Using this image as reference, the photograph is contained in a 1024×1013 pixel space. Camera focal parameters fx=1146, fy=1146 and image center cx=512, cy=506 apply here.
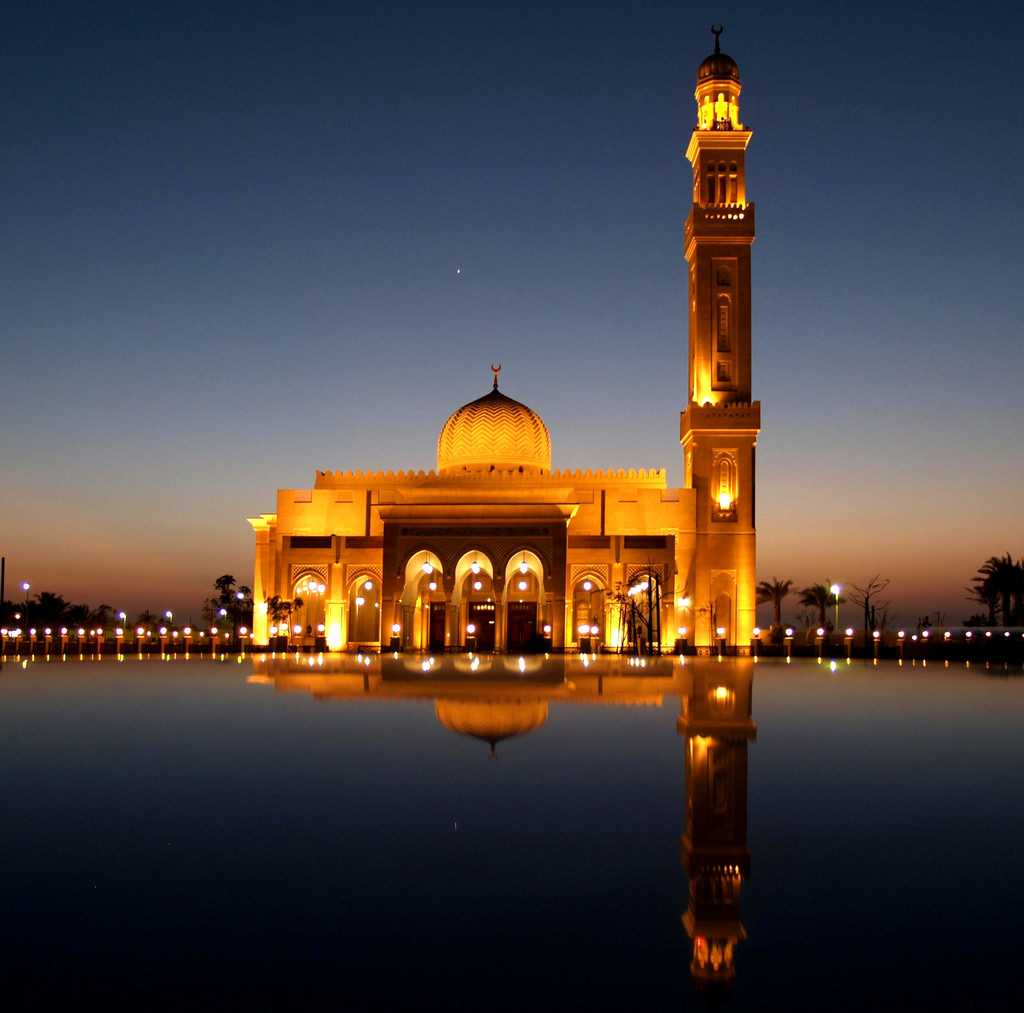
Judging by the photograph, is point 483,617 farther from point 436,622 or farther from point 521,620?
point 436,622

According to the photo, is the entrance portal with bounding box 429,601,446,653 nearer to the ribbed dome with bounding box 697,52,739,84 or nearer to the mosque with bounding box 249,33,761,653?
the mosque with bounding box 249,33,761,653

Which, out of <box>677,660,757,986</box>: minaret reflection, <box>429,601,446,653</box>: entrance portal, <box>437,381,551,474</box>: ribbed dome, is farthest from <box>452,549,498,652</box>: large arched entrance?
<box>677,660,757,986</box>: minaret reflection

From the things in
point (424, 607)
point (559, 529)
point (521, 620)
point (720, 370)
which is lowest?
point (521, 620)

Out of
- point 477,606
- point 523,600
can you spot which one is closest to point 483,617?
point 477,606

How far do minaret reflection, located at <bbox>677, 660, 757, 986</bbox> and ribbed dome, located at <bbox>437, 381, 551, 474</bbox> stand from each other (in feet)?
91.2

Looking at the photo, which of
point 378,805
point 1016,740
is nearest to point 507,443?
point 1016,740

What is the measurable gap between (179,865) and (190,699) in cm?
870

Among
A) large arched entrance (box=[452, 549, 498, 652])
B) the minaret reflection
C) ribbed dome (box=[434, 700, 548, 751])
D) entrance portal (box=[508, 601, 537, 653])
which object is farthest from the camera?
large arched entrance (box=[452, 549, 498, 652])

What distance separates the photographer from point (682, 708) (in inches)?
452

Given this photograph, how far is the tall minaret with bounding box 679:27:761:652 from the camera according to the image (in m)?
35.8

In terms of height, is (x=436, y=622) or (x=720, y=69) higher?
(x=720, y=69)

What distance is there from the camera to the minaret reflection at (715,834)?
3.67m

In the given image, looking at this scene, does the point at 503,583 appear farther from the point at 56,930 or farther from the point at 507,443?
the point at 56,930

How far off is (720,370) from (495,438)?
307 inches
